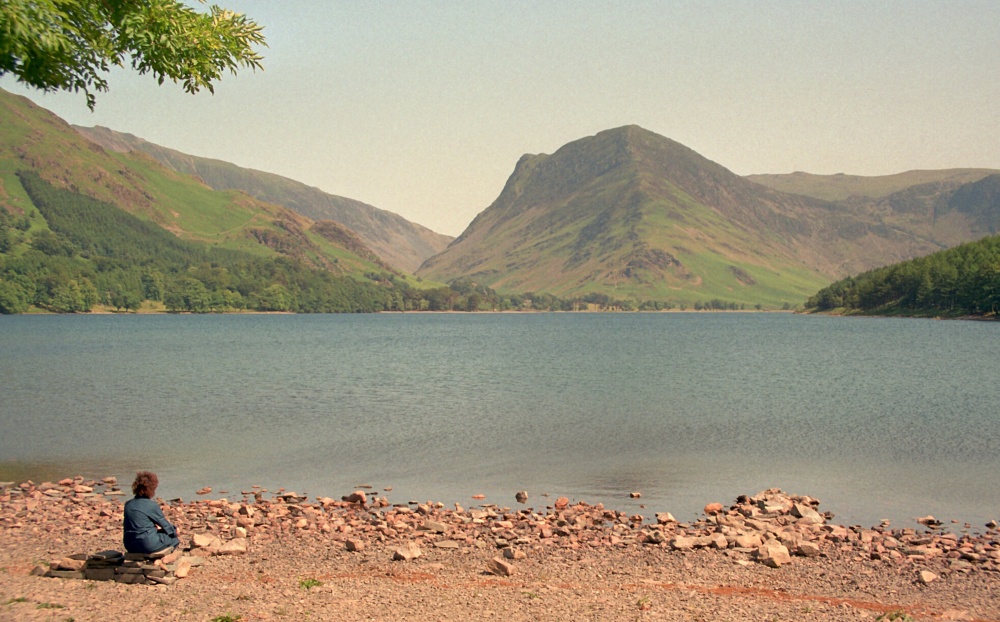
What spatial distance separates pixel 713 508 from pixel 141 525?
20.2 metres

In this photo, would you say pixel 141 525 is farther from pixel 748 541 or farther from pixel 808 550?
pixel 808 550

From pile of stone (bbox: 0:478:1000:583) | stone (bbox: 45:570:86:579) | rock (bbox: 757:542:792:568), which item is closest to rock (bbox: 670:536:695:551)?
pile of stone (bbox: 0:478:1000:583)

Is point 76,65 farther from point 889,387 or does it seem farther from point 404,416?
point 889,387

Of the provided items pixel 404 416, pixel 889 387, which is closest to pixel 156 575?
pixel 404 416

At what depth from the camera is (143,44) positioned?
16.6 m

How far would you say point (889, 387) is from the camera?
253 feet

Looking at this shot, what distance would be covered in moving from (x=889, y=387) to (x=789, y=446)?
37.4 m

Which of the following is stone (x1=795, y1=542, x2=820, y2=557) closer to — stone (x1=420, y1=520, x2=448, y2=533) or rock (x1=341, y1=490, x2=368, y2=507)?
stone (x1=420, y1=520, x2=448, y2=533)

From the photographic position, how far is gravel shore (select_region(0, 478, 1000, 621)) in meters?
17.1

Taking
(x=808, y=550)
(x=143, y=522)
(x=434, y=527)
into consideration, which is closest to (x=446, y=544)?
(x=434, y=527)

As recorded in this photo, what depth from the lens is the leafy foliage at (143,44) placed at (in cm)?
1644

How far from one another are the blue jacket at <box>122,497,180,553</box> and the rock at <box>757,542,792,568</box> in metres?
16.0

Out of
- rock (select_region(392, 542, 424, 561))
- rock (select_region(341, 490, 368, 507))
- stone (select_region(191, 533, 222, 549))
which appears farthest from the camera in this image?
rock (select_region(341, 490, 368, 507))

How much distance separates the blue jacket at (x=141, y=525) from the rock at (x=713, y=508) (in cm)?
1946
